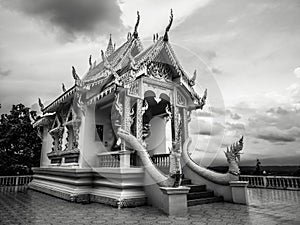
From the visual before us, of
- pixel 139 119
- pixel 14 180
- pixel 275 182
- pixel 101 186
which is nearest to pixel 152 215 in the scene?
pixel 101 186

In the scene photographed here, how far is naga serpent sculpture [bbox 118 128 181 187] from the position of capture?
549cm

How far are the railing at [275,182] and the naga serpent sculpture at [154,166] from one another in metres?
6.92

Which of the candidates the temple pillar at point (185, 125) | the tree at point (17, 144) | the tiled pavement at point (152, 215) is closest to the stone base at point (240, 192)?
the tiled pavement at point (152, 215)

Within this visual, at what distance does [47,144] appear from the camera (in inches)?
504

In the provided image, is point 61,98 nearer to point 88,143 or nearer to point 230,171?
point 88,143

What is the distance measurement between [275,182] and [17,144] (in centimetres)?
1455

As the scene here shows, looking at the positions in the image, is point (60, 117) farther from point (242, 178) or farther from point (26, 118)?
point (242, 178)

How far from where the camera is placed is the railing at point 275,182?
9.83 metres

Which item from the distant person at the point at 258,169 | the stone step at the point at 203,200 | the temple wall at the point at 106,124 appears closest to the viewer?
the stone step at the point at 203,200

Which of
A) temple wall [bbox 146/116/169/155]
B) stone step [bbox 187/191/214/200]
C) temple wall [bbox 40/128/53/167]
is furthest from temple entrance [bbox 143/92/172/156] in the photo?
temple wall [bbox 40/128/53/167]

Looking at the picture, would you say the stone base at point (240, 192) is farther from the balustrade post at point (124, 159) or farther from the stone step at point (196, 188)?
the balustrade post at point (124, 159)

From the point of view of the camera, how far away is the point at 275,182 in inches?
420

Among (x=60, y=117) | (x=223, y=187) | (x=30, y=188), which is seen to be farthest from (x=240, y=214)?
(x=30, y=188)

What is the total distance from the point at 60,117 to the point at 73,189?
159 inches
